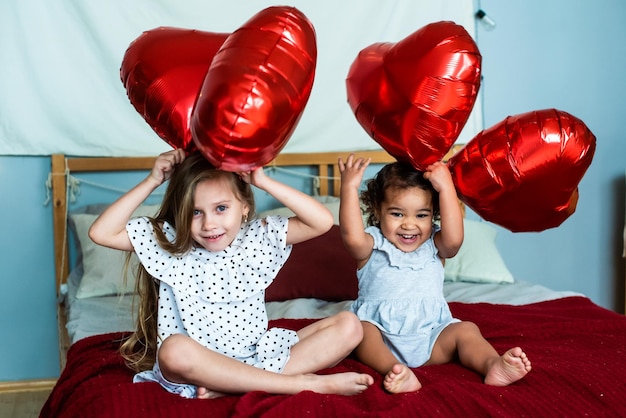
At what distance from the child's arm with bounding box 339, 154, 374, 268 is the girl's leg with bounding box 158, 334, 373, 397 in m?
0.33

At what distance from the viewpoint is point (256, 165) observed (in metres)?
1.31

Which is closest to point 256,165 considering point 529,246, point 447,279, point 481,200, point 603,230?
point 481,200

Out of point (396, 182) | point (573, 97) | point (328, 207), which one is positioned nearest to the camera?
point (396, 182)

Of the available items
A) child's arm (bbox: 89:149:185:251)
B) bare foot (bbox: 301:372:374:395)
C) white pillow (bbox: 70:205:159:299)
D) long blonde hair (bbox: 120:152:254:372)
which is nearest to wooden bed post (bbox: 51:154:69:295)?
white pillow (bbox: 70:205:159:299)

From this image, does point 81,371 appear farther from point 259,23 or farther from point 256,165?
point 259,23

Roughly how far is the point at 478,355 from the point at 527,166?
0.39 metres

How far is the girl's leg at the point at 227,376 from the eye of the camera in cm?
136

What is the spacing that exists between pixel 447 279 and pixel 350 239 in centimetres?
93

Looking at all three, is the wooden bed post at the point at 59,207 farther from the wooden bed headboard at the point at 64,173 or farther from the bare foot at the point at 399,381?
the bare foot at the point at 399,381

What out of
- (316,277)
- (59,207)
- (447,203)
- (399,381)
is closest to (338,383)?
(399,381)

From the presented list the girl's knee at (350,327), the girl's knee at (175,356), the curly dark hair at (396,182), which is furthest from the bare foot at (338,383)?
the curly dark hair at (396,182)

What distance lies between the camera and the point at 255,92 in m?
1.19

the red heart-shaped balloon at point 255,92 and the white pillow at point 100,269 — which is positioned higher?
the red heart-shaped balloon at point 255,92

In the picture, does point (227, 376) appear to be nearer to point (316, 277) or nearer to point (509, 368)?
point (509, 368)
